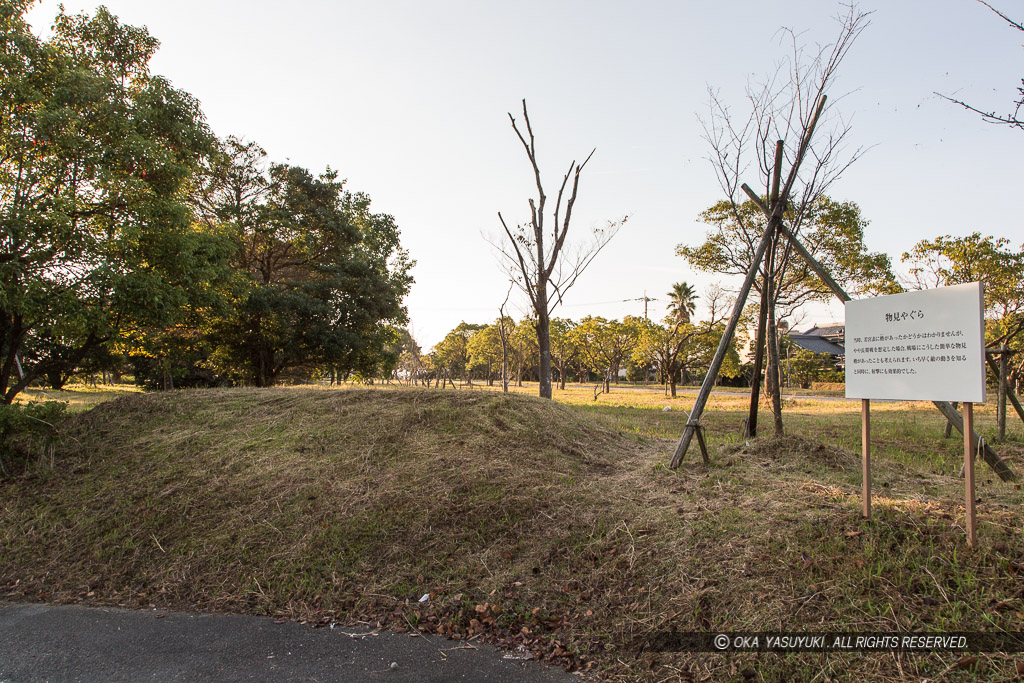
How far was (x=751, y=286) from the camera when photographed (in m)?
6.93

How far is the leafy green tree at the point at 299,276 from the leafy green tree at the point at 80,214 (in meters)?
7.42

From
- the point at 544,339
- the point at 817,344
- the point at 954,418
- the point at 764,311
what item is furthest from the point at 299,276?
the point at 817,344

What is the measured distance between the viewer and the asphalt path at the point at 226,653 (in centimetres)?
305

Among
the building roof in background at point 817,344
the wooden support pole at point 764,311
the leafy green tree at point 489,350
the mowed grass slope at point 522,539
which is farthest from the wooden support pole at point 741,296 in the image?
the building roof in background at point 817,344

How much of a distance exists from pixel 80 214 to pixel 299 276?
38.4 ft

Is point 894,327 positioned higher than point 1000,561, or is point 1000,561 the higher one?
point 894,327

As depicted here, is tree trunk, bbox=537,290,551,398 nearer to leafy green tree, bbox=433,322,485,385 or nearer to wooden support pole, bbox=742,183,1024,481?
wooden support pole, bbox=742,183,1024,481

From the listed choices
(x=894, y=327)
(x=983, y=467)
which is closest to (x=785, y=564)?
(x=894, y=327)

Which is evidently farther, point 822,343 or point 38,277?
point 822,343

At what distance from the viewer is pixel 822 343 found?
55.2m

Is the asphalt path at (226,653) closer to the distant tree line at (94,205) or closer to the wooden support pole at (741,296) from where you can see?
the wooden support pole at (741,296)

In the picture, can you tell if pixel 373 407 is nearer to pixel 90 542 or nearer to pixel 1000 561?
pixel 90 542

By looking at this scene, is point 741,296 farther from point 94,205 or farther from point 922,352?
point 94,205

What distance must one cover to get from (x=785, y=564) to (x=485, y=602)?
1.94 m
